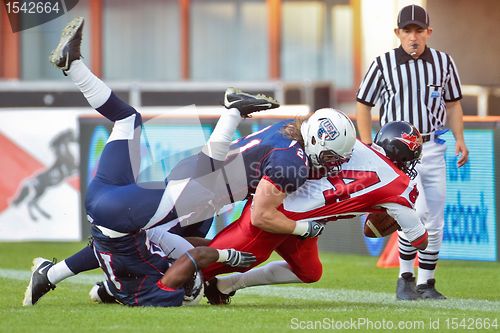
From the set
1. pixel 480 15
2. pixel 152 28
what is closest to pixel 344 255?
pixel 480 15

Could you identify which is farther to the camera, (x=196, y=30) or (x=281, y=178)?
(x=196, y=30)

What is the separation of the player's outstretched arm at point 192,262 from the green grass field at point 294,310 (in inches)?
6.6

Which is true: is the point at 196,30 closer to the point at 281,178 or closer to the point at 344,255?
the point at 344,255

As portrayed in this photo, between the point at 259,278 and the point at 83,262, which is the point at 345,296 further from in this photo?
the point at 83,262

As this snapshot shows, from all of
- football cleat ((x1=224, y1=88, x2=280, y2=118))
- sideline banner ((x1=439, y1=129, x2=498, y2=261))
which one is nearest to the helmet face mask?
football cleat ((x1=224, y1=88, x2=280, y2=118))

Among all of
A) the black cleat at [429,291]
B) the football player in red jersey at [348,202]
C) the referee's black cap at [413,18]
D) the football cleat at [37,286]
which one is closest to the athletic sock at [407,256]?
the black cleat at [429,291]

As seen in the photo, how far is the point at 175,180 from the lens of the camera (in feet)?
23.4

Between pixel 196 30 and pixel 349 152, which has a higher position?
pixel 196 30

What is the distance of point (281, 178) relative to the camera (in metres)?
6.76

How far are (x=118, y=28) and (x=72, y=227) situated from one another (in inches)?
274

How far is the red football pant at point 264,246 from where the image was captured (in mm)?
7125

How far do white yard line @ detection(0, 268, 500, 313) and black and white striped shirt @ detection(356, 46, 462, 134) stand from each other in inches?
41.9

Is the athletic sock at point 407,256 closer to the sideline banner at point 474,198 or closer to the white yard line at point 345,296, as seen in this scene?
the white yard line at point 345,296

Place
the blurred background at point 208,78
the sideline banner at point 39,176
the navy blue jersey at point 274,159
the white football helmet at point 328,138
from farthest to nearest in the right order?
the sideline banner at point 39,176 < the blurred background at point 208,78 < the white football helmet at point 328,138 < the navy blue jersey at point 274,159
